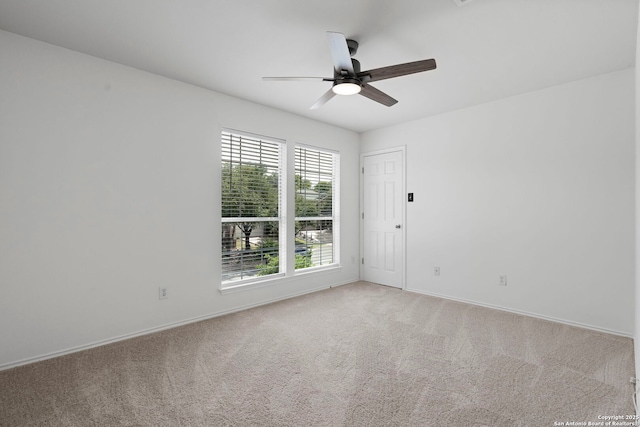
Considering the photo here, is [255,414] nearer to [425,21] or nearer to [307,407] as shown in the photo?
[307,407]

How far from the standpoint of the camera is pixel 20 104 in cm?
238

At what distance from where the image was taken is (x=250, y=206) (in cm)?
384

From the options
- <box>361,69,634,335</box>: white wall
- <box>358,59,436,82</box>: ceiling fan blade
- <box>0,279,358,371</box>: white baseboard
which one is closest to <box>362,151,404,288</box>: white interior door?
<box>361,69,634,335</box>: white wall

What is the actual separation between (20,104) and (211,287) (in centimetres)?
226

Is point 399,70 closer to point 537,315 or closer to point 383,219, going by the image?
point 383,219

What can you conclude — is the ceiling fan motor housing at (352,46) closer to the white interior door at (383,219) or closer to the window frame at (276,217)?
the window frame at (276,217)

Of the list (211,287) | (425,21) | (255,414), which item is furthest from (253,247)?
(425,21)

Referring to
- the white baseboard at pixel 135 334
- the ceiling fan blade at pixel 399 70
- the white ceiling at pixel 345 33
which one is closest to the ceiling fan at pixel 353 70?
the ceiling fan blade at pixel 399 70

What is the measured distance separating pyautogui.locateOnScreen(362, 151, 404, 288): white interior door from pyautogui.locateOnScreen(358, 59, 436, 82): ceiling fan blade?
2431 millimetres

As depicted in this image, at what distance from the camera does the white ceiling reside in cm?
207

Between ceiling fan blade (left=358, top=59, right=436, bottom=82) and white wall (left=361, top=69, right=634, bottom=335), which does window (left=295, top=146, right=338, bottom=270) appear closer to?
white wall (left=361, top=69, right=634, bottom=335)

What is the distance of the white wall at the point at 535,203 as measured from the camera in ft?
9.80

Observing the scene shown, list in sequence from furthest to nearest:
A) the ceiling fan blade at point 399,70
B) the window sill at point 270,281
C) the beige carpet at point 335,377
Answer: the window sill at point 270,281 → the ceiling fan blade at point 399,70 → the beige carpet at point 335,377

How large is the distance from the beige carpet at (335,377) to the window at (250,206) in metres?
0.77
